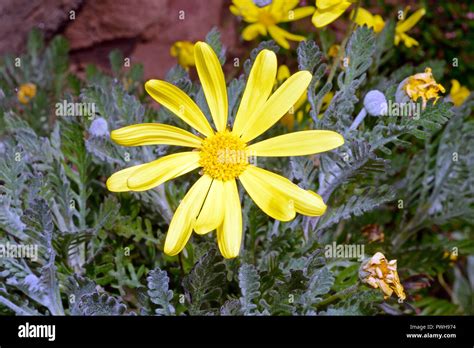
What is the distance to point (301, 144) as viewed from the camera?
4.21 feet

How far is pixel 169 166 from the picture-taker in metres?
1.29

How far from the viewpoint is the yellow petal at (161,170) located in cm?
123

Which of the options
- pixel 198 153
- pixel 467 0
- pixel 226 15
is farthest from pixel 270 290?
pixel 467 0

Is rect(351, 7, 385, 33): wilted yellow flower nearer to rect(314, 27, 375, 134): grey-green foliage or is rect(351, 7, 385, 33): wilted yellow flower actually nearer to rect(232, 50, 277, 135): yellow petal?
rect(314, 27, 375, 134): grey-green foliage

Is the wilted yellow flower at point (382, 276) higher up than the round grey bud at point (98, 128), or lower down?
lower down

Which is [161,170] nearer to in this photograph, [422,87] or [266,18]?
[422,87]

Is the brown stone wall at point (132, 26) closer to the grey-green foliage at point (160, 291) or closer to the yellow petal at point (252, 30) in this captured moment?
the yellow petal at point (252, 30)

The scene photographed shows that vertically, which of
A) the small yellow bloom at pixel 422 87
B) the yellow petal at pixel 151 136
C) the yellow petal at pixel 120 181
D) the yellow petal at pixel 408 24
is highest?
the yellow petal at pixel 408 24

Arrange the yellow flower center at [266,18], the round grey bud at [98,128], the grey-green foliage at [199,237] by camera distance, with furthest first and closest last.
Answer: the yellow flower center at [266,18]
the round grey bud at [98,128]
the grey-green foliage at [199,237]

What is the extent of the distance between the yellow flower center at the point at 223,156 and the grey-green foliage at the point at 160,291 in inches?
8.5

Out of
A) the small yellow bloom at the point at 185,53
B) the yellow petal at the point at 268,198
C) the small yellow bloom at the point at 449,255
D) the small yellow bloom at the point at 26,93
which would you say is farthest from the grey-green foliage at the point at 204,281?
the small yellow bloom at the point at 26,93

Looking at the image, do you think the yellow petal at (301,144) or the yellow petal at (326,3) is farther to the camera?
the yellow petal at (326,3)

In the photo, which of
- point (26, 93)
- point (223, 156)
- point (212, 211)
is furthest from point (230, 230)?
point (26, 93)

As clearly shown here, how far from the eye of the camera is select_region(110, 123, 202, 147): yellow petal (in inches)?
49.1
